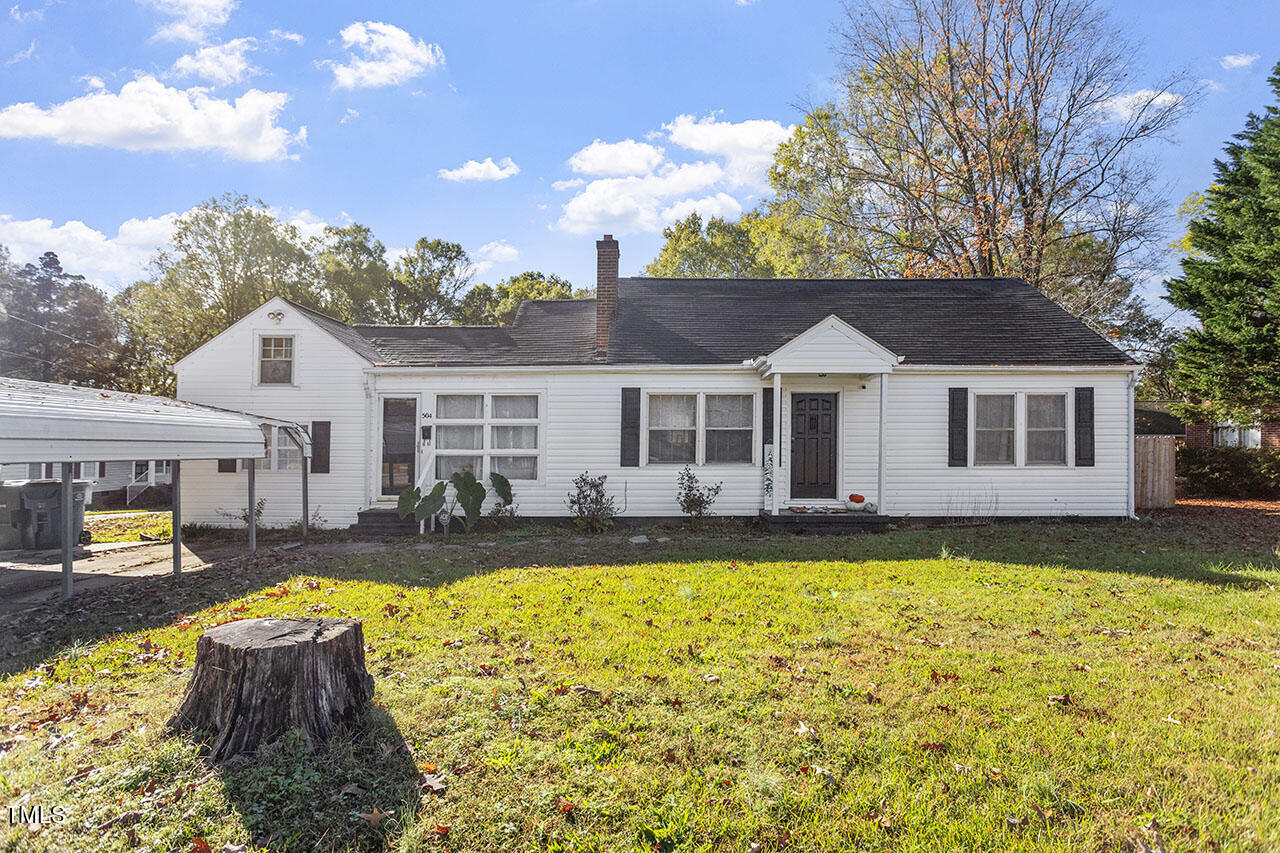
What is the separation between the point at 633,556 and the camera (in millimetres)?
9539

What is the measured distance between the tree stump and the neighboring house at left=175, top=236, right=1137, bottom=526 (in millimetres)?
8804

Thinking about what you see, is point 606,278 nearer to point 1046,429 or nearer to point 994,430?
point 994,430

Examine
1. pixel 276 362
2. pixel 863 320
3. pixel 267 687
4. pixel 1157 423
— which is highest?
pixel 863 320

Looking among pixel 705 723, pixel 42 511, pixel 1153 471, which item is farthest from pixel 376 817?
pixel 1153 471

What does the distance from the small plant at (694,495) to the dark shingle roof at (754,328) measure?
223 centimetres

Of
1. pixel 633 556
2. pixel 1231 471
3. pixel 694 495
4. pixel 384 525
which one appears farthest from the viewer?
pixel 1231 471

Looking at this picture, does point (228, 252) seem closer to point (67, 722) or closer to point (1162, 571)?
point (67, 722)

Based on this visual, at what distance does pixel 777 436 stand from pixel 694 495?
191 centimetres

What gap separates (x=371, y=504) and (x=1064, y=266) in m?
24.5

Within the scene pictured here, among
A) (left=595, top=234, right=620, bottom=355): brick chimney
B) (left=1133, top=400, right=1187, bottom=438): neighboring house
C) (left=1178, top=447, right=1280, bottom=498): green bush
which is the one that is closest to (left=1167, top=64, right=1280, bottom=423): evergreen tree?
(left=1178, top=447, right=1280, bottom=498): green bush

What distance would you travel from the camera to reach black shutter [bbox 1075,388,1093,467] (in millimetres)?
12531

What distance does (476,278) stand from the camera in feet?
130

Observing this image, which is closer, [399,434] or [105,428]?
[105,428]

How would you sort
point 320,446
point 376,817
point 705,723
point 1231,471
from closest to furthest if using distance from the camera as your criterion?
point 376,817 < point 705,723 < point 320,446 < point 1231,471
